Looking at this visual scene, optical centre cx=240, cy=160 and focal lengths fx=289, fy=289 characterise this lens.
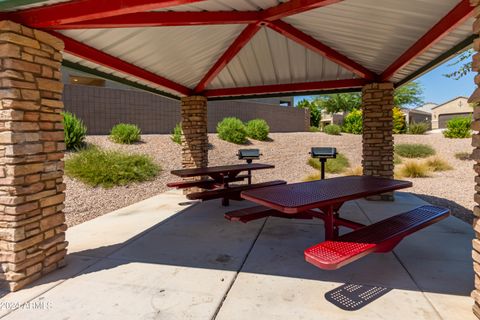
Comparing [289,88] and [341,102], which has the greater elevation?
[341,102]

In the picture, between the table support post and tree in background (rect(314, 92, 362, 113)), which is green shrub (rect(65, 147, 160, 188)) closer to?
the table support post

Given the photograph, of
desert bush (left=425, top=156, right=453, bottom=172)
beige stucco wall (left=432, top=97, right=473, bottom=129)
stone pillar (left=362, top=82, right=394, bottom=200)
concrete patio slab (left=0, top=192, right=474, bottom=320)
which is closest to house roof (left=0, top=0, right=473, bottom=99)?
stone pillar (left=362, top=82, right=394, bottom=200)

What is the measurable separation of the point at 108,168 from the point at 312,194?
7.65 m

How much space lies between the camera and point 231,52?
568 cm

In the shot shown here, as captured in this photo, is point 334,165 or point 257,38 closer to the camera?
point 257,38

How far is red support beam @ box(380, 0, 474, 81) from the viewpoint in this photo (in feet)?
10.9

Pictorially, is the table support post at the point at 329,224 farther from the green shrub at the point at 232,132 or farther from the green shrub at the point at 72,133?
the green shrub at the point at 232,132

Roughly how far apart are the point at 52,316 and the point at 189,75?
18.7 feet

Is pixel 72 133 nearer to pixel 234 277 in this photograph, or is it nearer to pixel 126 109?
pixel 126 109

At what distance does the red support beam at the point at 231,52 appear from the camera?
4.77 meters

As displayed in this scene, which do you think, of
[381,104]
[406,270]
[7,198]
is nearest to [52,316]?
[7,198]

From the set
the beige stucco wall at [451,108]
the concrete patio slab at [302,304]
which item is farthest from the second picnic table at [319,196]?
the beige stucco wall at [451,108]

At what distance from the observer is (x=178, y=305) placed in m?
2.67

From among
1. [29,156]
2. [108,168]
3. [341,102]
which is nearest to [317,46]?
[29,156]
